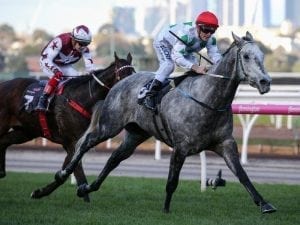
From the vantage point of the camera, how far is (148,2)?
7419cm

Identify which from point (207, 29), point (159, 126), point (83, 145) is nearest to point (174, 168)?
point (159, 126)

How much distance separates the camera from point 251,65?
8.58 metres

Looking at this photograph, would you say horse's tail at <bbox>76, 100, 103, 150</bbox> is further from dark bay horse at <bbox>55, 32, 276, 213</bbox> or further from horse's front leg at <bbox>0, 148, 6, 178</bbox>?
horse's front leg at <bbox>0, 148, 6, 178</bbox>

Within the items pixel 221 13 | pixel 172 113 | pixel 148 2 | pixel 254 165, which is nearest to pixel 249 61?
pixel 172 113

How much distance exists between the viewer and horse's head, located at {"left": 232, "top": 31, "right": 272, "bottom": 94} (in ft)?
27.7

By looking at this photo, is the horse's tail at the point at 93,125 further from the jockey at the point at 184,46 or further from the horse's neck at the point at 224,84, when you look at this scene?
the horse's neck at the point at 224,84

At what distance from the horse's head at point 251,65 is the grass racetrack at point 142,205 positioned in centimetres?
122

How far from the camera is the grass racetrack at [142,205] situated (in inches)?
337

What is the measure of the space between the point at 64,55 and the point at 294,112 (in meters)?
2.78

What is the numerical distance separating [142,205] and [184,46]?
5.51ft

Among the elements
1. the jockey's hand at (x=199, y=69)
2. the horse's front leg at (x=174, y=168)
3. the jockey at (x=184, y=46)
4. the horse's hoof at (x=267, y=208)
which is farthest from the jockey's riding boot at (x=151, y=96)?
the horse's hoof at (x=267, y=208)

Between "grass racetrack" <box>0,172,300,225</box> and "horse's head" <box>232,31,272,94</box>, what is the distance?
1.22 meters

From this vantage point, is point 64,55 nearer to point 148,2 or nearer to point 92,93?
point 92,93

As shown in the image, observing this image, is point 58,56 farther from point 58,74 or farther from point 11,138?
point 11,138
